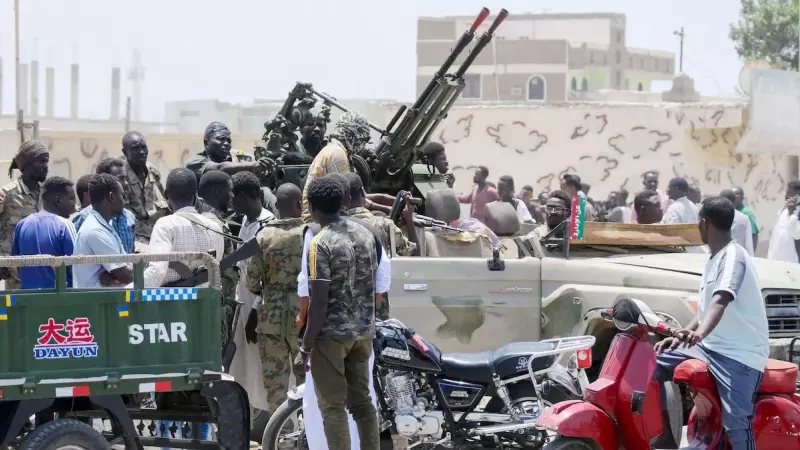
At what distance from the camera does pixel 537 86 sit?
149 feet

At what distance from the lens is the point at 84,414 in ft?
19.0

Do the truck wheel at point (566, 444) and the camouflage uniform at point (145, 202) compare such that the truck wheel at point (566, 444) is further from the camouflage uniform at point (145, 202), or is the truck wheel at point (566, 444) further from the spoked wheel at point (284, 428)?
the camouflage uniform at point (145, 202)

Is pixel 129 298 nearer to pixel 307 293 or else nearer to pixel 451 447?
pixel 307 293

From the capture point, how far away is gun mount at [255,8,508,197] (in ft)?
32.7

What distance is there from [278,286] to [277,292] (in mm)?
38

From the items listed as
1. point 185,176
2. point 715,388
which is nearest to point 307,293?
point 185,176

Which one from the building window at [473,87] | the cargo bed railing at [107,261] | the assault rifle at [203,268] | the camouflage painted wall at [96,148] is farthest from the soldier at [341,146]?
the building window at [473,87]

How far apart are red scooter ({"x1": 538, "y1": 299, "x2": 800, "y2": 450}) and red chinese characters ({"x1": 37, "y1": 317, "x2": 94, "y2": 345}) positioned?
92.7 inches

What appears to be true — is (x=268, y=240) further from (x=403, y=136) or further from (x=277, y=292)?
(x=403, y=136)

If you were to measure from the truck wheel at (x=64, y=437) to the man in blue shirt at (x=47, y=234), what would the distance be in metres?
1.28

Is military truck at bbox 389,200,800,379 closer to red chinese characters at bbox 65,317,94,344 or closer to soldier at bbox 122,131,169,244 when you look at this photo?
soldier at bbox 122,131,169,244

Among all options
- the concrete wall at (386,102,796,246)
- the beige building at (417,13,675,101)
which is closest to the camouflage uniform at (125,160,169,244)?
the concrete wall at (386,102,796,246)

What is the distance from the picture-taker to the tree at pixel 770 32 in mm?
42906

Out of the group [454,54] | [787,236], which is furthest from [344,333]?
[787,236]
